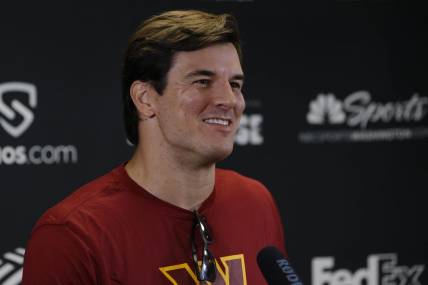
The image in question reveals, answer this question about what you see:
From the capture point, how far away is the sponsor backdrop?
2.48m

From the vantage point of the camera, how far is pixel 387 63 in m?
3.02

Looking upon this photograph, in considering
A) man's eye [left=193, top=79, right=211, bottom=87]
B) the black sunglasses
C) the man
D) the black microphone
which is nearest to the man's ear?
the man

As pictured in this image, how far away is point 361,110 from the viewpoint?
294 centimetres

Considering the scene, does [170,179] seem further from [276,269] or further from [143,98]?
[276,269]

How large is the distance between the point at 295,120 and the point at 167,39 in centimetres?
130

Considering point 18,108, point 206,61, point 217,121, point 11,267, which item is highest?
point 206,61

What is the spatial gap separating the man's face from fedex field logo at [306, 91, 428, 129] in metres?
1.28

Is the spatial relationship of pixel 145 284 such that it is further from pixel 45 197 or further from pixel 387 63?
pixel 387 63

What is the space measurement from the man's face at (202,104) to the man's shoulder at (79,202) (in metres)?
0.17

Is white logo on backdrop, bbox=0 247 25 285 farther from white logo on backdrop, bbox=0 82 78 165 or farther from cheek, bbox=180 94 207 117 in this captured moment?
cheek, bbox=180 94 207 117

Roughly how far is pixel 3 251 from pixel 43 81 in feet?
1.85

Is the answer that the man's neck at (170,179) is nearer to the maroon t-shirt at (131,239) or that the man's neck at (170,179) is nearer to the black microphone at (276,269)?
the maroon t-shirt at (131,239)

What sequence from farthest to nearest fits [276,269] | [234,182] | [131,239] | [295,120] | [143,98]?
[295,120], [234,182], [143,98], [131,239], [276,269]

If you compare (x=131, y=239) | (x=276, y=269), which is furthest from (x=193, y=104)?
(x=276, y=269)
